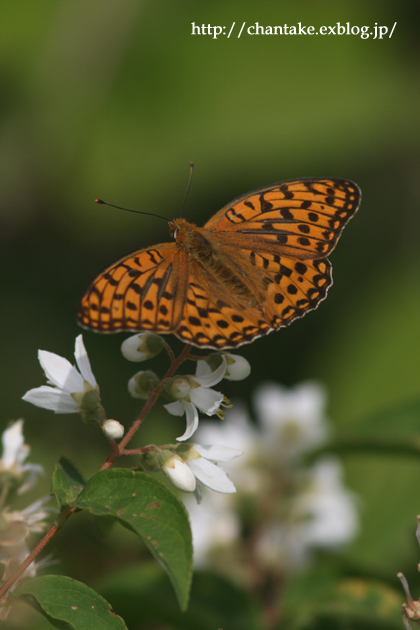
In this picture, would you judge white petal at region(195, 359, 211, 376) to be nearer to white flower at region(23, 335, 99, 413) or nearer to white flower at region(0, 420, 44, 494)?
white flower at region(23, 335, 99, 413)

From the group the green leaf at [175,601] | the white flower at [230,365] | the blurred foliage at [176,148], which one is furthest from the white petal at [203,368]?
the blurred foliage at [176,148]

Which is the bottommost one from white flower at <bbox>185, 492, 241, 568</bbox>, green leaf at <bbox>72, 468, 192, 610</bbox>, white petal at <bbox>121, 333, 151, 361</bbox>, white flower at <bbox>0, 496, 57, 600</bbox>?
white flower at <bbox>185, 492, 241, 568</bbox>

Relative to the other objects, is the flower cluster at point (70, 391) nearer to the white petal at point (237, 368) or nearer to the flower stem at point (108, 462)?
the flower stem at point (108, 462)

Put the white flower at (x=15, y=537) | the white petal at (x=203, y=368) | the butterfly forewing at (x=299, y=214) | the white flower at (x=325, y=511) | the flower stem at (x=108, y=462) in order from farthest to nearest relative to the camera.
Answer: the white flower at (x=325, y=511) → the butterfly forewing at (x=299, y=214) → the white petal at (x=203, y=368) → the white flower at (x=15, y=537) → the flower stem at (x=108, y=462)

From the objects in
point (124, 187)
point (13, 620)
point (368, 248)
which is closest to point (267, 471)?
point (13, 620)

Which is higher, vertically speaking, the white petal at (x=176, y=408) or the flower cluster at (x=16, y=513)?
the white petal at (x=176, y=408)

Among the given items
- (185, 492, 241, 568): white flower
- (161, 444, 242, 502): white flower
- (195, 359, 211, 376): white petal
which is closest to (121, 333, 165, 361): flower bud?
(195, 359, 211, 376): white petal

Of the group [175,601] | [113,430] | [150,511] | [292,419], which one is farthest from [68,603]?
[292,419]

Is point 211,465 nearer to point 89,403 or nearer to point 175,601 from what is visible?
point 89,403
